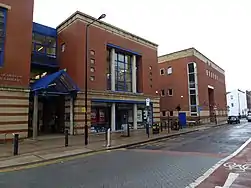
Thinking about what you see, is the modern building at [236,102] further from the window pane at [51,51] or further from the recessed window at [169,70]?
the window pane at [51,51]

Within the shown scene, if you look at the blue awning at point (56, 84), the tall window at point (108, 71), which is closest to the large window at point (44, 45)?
the blue awning at point (56, 84)

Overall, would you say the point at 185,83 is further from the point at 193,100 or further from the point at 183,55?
the point at 183,55

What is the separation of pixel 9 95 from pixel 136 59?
1683 centimetres

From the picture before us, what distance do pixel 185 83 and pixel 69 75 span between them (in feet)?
80.7

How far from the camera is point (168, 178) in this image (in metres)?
6.80

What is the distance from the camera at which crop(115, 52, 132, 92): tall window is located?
87.2ft

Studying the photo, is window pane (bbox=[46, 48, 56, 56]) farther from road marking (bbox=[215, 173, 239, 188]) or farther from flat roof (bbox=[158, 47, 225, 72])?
flat roof (bbox=[158, 47, 225, 72])

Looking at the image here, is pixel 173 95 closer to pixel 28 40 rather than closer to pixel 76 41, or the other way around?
pixel 76 41

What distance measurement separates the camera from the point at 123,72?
27578 millimetres

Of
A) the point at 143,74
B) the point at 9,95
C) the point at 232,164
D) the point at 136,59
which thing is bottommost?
the point at 232,164

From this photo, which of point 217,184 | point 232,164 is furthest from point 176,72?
point 217,184

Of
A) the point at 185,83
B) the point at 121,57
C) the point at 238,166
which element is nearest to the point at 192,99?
the point at 185,83

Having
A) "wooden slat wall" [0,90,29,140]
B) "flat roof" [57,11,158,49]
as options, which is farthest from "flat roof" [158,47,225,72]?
"wooden slat wall" [0,90,29,140]

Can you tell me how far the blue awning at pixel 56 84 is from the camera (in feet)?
59.6
